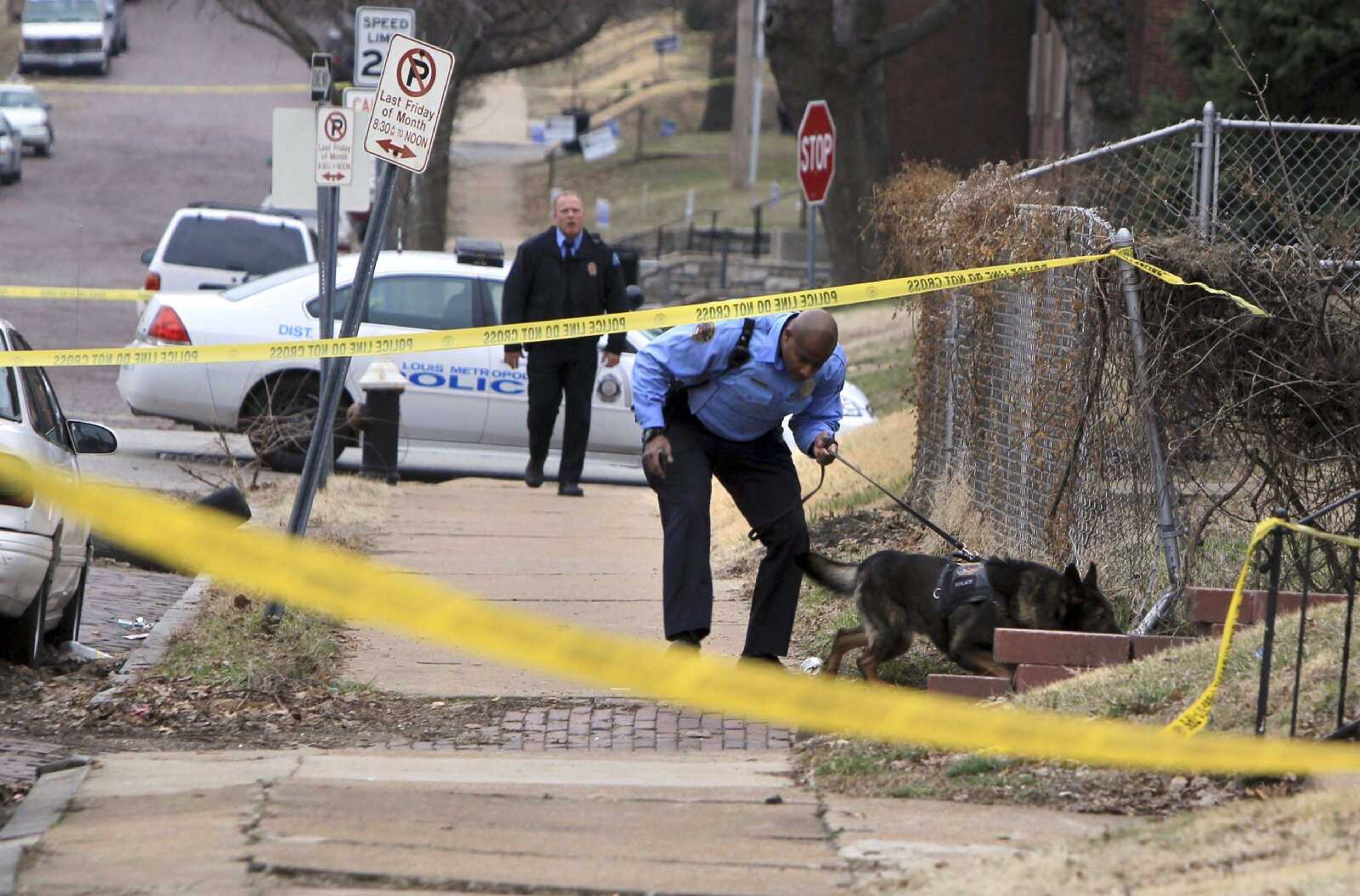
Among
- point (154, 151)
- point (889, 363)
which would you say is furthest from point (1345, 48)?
point (154, 151)

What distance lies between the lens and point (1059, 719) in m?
5.73

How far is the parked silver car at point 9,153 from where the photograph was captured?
114ft

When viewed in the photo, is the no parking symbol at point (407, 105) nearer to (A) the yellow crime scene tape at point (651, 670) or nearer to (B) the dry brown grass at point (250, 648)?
(B) the dry brown grass at point (250, 648)

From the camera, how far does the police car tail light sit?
12.8m

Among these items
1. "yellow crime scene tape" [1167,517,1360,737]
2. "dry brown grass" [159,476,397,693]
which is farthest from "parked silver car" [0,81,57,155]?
"yellow crime scene tape" [1167,517,1360,737]

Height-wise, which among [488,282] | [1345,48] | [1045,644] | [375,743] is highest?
[1345,48]

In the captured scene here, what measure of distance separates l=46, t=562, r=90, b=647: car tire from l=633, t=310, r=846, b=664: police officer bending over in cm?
261

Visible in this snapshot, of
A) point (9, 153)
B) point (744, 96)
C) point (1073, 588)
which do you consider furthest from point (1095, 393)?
point (744, 96)

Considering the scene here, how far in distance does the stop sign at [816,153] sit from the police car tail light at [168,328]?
5.44 metres

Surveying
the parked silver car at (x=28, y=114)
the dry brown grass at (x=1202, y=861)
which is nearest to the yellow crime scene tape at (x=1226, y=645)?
the dry brown grass at (x=1202, y=861)

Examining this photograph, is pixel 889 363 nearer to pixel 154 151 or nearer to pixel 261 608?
pixel 261 608

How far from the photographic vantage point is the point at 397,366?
12.6 m

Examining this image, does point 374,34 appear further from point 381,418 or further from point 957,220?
point 957,220

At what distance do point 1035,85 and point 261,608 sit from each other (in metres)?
25.7
